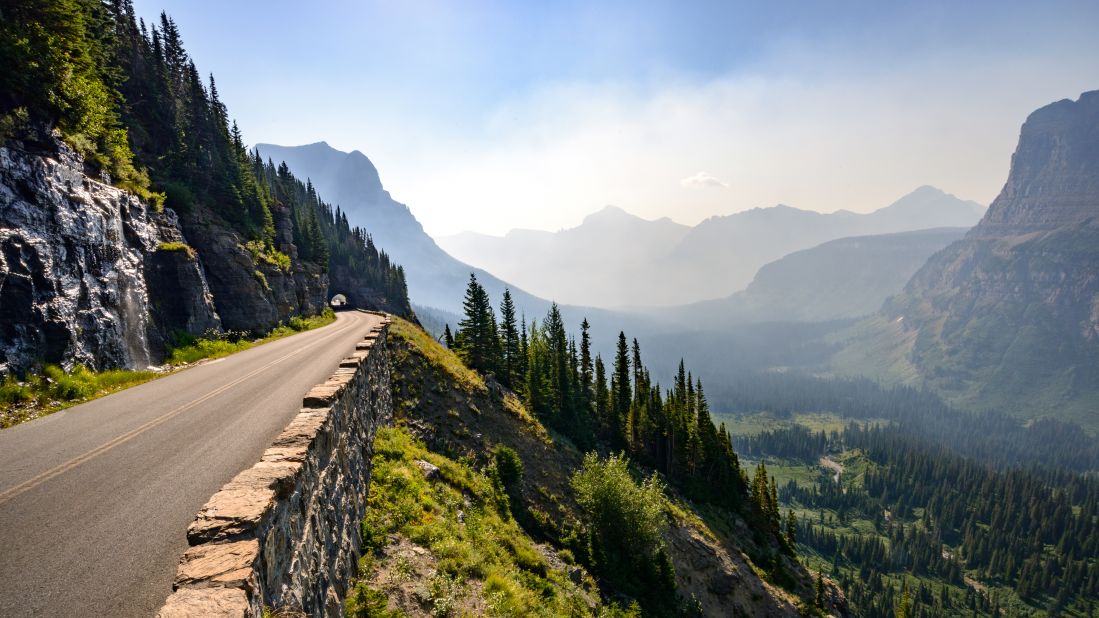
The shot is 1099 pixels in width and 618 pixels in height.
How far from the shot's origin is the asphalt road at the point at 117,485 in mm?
6121

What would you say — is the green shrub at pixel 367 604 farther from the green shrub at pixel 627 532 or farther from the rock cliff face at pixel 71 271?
the green shrub at pixel 627 532

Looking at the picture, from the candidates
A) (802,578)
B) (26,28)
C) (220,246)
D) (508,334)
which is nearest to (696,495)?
(802,578)

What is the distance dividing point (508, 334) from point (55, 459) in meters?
57.7

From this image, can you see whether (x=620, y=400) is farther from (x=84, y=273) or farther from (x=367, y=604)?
(x=84, y=273)

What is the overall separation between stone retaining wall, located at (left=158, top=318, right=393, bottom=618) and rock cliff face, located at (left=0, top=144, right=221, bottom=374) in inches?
558

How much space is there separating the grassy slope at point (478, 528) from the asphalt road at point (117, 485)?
491 centimetres

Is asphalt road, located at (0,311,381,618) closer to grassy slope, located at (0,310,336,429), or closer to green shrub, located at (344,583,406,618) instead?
grassy slope, located at (0,310,336,429)

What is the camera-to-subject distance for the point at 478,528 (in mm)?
19297

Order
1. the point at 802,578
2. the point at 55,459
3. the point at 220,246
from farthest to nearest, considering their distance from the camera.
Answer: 1. the point at 802,578
2. the point at 220,246
3. the point at 55,459

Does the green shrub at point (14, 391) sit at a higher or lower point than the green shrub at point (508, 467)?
higher

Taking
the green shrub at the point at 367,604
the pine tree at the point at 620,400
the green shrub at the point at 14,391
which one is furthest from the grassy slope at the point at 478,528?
the pine tree at the point at 620,400

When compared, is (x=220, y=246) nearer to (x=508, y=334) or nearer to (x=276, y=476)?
(x=508, y=334)

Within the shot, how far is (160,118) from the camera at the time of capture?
54781 mm

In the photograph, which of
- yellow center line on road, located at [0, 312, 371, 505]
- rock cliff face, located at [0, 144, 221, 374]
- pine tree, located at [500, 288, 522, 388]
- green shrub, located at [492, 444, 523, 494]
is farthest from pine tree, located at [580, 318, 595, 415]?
yellow center line on road, located at [0, 312, 371, 505]
